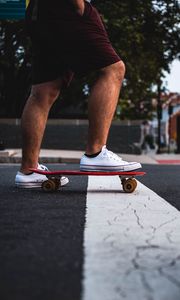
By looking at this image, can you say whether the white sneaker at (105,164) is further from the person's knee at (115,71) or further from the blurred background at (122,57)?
the blurred background at (122,57)

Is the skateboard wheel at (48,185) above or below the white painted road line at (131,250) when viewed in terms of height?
below

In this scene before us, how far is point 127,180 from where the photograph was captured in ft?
14.7

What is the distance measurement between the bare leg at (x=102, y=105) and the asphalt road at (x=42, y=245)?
0.49m

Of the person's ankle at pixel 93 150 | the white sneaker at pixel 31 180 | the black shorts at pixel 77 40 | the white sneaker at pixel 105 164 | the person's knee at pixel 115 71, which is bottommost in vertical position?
the white sneaker at pixel 31 180

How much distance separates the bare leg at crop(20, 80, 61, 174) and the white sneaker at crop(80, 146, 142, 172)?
1.43ft

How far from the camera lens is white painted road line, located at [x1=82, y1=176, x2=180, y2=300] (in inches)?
70.4

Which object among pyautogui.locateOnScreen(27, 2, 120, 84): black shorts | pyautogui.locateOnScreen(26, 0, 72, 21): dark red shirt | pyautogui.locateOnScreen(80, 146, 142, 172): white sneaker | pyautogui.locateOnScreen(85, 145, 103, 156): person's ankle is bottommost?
pyautogui.locateOnScreen(80, 146, 142, 172): white sneaker

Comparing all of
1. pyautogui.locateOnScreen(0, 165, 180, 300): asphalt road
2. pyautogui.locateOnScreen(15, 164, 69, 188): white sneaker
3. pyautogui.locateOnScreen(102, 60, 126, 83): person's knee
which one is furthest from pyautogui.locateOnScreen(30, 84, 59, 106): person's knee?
pyautogui.locateOnScreen(0, 165, 180, 300): asphalt road

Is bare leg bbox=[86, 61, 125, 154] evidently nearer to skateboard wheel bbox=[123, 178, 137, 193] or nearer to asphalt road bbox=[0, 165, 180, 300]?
skateboard wheel bbox=[123, 178, 137, 193]

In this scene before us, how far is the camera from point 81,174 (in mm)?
4430

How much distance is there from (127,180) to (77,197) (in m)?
0.51

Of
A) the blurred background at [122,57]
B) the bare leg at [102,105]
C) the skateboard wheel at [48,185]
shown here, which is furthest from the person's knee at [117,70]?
the blurred background at [122,57]

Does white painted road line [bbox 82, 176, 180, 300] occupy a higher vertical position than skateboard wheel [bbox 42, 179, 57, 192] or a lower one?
higher

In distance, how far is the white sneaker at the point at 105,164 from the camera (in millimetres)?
4449
